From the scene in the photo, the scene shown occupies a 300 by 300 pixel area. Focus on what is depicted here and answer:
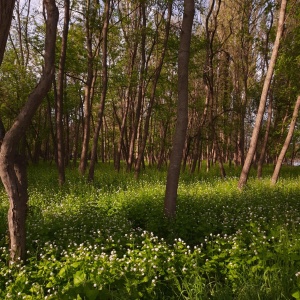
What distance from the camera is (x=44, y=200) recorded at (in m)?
9.35

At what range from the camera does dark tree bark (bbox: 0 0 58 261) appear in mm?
4297

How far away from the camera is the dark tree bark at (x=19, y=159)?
4297 millimetres

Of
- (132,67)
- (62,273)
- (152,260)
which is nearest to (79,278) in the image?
(62,273)

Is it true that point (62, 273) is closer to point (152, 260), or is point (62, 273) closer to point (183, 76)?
point (152, 260)

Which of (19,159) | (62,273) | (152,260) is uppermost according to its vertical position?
(19,159)

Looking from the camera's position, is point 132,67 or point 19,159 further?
point 132,67

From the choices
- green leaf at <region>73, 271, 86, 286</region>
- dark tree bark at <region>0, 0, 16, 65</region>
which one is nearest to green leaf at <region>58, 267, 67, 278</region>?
green leaf at <region>73, 271, 86, 286</region>

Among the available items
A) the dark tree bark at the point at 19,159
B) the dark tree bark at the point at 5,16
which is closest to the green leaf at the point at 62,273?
the dark tree bark at the point at 19,159

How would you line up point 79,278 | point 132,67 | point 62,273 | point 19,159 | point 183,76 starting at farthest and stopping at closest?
point 132,67
point 183,76
point 19,159
point 62,273
point 79,278

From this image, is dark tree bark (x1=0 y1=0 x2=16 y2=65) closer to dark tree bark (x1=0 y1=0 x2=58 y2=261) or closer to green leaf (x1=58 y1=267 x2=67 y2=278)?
dark tree bark (x1=0 y1=0 x2=58 y2=261)

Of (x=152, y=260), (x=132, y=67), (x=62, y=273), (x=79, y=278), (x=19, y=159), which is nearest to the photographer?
(x=79, y=278)

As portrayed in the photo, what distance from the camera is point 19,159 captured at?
4691 mm

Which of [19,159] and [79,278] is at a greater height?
[19,159]

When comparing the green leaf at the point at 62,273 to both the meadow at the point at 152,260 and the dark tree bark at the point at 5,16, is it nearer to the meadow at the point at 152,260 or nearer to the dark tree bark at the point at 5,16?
the meadow at the point at 152,260
